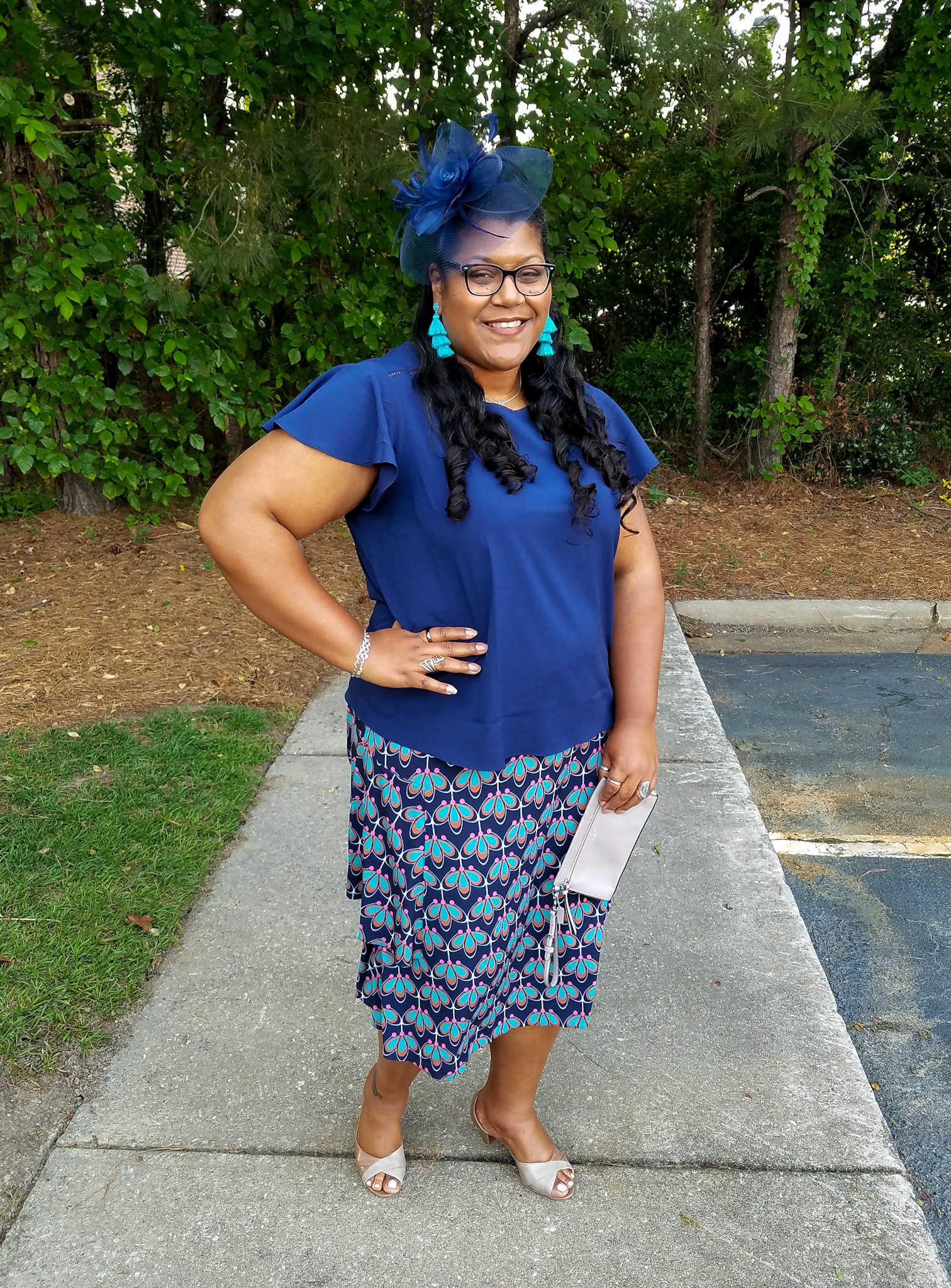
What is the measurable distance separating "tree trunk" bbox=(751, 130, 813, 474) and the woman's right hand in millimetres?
6398

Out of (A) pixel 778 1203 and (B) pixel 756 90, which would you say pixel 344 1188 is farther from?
(B) pixel 756 90

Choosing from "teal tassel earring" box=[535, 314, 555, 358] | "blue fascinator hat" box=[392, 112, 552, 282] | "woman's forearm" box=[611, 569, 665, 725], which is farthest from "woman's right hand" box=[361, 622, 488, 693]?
"blue fascinator hat" box=[392, 112, 552, 282]

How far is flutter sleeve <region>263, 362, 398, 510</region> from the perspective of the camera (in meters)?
1.44

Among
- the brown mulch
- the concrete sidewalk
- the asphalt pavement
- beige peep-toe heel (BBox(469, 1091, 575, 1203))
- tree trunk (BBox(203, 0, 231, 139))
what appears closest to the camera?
the concrete sidewalk

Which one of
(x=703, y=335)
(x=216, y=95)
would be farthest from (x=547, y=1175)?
(x=703, y=335)

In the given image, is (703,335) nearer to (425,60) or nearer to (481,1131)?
(425,60)

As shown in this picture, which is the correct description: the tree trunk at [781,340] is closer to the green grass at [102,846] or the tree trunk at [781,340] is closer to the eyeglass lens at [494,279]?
the green grass at [102,846]

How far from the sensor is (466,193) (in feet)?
4.82

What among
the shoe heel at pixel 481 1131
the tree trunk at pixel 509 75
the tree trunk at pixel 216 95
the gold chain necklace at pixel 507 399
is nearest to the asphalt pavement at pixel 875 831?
the shoe heel at pixel 481 1131

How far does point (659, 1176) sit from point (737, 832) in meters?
1.42

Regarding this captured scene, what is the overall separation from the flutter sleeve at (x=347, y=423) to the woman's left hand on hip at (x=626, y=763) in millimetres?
663

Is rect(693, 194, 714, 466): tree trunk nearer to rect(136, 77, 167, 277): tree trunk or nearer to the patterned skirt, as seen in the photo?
rect(136, 77, 167, 277): tree trunk

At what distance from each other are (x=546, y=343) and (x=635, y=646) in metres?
0.57

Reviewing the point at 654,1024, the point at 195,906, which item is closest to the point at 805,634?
the point at 654,1024
